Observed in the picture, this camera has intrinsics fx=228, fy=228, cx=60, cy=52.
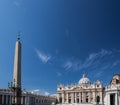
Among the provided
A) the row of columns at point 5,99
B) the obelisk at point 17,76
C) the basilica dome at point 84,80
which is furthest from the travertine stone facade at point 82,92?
the obelisk at point 17,76

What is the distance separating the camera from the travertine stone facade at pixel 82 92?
272ft

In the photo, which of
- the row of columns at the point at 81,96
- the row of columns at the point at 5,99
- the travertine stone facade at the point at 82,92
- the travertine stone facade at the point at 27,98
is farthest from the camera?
the row of columns at the point at 81,96

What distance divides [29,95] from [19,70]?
6305 centimetres

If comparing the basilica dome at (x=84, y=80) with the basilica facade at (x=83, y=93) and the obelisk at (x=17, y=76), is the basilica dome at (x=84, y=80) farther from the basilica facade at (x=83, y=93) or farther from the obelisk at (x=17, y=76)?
the obelisk at (x=17, y=76)

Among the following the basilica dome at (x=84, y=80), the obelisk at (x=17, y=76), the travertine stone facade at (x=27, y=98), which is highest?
the basilica dome at (x=84, y=80)

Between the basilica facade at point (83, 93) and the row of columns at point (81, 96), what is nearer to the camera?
the basilica facade at point (83, 93)

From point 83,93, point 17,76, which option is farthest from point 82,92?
point 17,76

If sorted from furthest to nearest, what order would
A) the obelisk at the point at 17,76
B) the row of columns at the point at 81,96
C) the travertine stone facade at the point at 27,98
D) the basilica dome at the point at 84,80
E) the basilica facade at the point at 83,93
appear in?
the basilica dome at the point at 84,80
the row of columns at the point at 81,96
the basilica facade at the point at 83,93
the travertine stone facade at the point at 27,98
the obelisk at the point at 17,76

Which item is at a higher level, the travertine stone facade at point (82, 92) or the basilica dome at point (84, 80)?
the basilica dome at point (84, 80)

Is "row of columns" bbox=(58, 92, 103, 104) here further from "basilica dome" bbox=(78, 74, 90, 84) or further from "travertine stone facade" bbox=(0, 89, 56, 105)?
"travertine stone facade" bbox=(0, 89, 56, 105)

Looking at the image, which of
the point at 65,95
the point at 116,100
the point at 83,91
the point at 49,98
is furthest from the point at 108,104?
the point at 49,98

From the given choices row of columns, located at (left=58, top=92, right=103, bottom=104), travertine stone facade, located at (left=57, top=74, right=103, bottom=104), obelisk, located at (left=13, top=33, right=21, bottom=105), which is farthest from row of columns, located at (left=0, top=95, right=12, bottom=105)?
obelisk, located at (left=13, top=33, right=21, bottom=105)

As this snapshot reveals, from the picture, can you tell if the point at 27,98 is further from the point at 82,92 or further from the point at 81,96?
the point at 82,92

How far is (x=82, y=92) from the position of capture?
8662 centimetres
